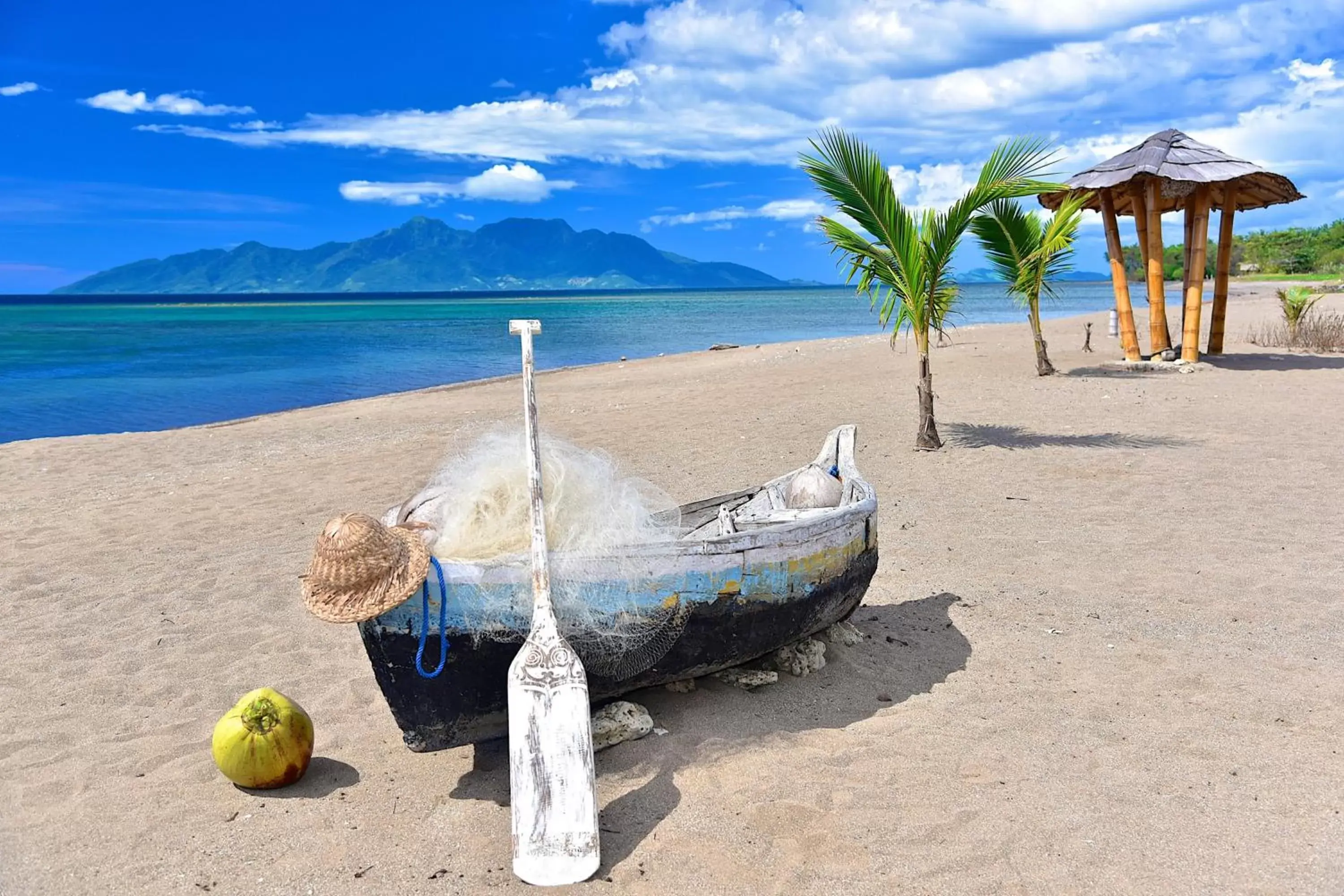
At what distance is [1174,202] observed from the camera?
15086mm

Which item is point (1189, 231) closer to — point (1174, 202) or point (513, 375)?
point (1174, 202)

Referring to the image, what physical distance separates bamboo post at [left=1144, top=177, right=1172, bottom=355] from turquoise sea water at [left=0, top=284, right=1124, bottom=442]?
630 inches

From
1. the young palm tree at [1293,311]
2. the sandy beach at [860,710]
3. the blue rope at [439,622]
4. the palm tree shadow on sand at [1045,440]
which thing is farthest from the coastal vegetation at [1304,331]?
the blue rope at [439,622]

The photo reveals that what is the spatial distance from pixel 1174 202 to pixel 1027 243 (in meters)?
3.41

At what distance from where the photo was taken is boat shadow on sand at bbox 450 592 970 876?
3.73 m

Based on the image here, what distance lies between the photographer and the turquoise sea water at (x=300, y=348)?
70.1ft

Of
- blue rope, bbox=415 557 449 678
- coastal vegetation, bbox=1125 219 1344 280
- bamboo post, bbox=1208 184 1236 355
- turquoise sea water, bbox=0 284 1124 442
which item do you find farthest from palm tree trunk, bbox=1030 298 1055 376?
coastal vegetation, bbox=1125 219 1344 280

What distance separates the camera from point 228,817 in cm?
372

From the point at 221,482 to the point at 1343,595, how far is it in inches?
412

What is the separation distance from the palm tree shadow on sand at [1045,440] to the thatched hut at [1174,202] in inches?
195

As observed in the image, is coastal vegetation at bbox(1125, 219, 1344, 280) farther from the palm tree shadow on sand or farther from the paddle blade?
the paddle blade

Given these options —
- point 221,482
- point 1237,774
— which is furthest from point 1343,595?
point 221,482

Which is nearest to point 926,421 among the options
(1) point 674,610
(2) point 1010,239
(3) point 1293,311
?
(2) point 1010,239

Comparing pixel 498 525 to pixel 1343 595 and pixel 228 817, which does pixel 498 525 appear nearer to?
pixel 228 817
